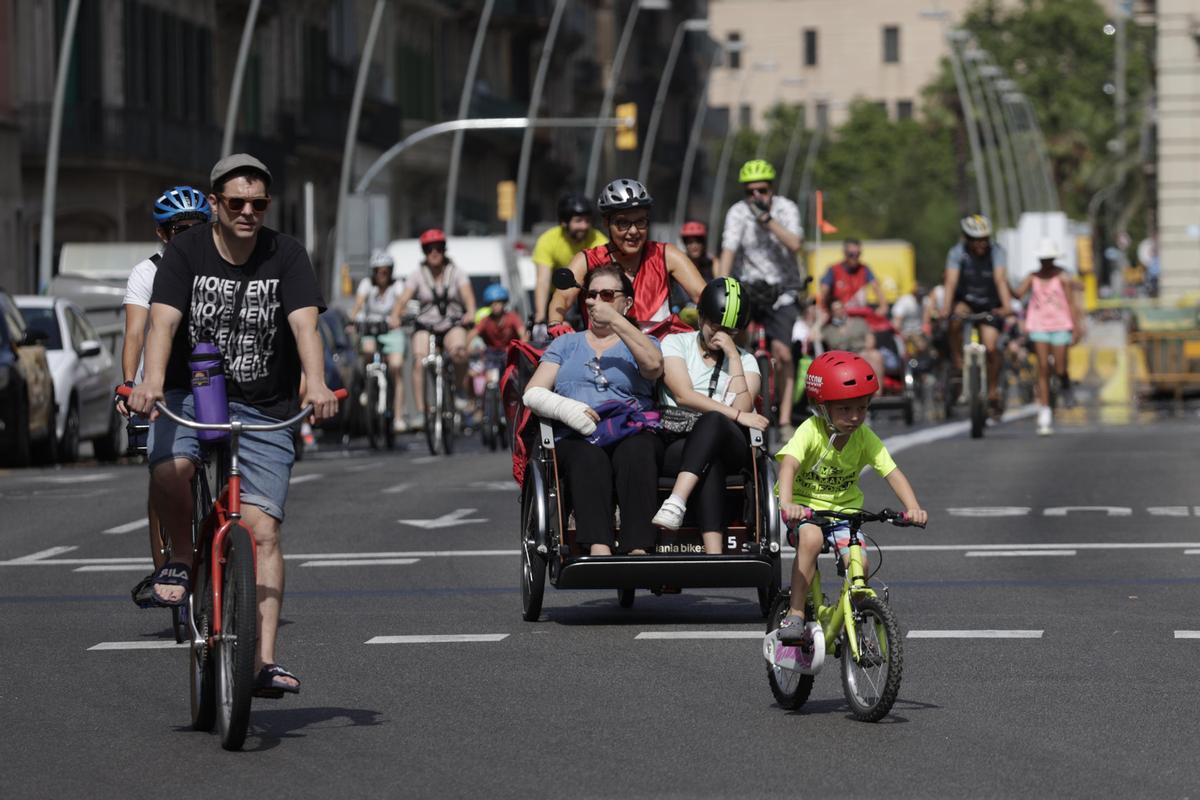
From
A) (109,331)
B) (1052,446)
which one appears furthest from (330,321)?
(1052,446)

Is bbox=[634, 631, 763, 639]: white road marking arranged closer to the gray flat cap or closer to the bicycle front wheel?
the bicycle front wheel

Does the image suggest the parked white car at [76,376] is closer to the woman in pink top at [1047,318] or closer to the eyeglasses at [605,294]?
the woman in pink top at [1047,318]

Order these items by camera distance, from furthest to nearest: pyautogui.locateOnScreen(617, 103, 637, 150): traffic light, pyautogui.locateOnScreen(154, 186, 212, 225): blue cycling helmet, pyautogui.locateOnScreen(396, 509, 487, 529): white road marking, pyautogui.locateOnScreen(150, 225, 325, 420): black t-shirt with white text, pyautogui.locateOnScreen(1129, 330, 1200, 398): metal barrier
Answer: pyautogui.locateOnScreen(617, 103, 637, 150): traffic light
pyautogui.locateOnScreen(1129, 330, 1200, 398): metal barrier
pyautogui.locateOnScreen(396, 509, 487, 529): white road marking
pyautogui.locateOnScreen(154, 186, 212, 225): blue cycling helmet
pyautogui.locateOnScreen(150, 225, 325, 420): black t-shirt with white text

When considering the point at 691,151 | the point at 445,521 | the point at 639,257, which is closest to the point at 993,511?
the point at 445,521

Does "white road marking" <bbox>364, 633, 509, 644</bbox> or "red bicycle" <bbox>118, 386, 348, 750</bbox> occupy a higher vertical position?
"red bicycle" <bbox>118, 386, 348, 750</bbox>

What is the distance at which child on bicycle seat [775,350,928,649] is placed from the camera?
9.27 metres

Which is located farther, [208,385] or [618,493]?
[618,493]

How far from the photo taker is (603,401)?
12.1 metres

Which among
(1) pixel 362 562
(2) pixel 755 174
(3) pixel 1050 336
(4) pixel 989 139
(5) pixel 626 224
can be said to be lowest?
(1) pixel 362 562

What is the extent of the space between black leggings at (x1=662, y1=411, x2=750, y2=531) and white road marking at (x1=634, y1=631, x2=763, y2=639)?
1.41 feet

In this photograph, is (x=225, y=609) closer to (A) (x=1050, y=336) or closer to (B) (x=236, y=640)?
(B) (x=236, y=640)

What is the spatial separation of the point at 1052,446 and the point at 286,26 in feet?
123

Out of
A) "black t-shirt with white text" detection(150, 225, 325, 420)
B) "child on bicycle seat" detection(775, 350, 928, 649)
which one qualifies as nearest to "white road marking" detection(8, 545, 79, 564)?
"black t-shirt with white text" detection(150, 225, 325, 420)

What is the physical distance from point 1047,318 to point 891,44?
13559 cm
